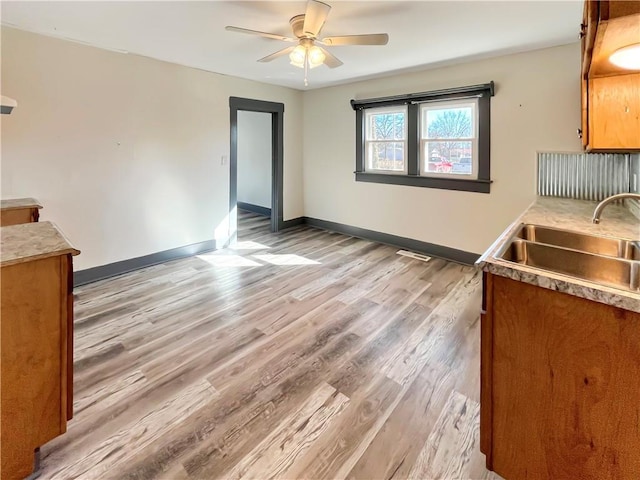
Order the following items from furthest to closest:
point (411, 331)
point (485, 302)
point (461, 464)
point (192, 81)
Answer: point (192, 81) → point (411, 331) → point (461, 464) → point (485, 302)

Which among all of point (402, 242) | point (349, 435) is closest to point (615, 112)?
point (349, 435)

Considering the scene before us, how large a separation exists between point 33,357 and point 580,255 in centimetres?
241

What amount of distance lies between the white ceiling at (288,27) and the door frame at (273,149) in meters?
1.04

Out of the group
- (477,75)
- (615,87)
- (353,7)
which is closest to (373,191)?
(477,75)

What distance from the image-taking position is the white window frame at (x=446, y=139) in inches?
158

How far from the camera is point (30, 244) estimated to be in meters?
1.44

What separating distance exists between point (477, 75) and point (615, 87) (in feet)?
6.77

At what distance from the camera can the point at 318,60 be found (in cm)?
286

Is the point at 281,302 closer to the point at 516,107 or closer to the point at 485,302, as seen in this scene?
the point at 485,302

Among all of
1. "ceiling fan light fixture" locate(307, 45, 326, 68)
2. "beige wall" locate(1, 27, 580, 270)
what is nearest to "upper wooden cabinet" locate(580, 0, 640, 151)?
"beige wall" locate(1, 27, 580, 270)

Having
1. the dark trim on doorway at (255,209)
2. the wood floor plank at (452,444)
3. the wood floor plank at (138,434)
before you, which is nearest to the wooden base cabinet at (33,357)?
the wood floor plank at (138,434)

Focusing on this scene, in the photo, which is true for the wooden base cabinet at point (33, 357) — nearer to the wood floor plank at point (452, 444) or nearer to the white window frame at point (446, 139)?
the wood floor plank at point (452, 444)

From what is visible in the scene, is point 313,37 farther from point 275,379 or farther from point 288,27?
point 275,379

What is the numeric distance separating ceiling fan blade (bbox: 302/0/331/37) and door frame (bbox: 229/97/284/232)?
2601 mm
